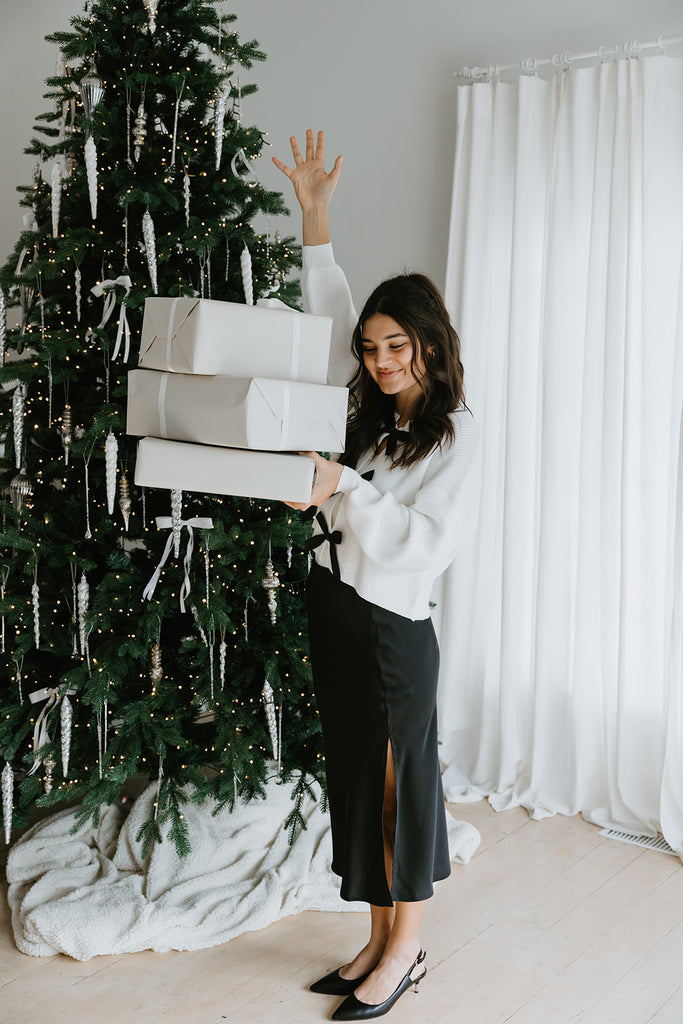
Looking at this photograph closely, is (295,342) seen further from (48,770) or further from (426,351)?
(48,770)

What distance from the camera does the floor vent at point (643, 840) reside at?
2650mm

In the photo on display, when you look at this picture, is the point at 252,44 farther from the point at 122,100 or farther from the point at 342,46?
the point at 342,46

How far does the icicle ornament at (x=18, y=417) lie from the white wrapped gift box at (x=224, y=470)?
72 centimetres

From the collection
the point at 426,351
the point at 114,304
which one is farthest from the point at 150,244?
the point at 426,351

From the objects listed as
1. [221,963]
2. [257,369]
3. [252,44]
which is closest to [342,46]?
[252,44]

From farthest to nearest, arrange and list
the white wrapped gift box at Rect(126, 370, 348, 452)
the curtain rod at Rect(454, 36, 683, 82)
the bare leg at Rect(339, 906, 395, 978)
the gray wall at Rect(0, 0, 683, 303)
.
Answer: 1. the gray wall at Rect(0, 0, 683, 303)
2. the curtain rod at Rect(454, 36, 683, 82)
3. the bare leg at Rect(339, 906, 395, 978)
4. the white wrapped gift box at Rect(126, 370, 348, 452)

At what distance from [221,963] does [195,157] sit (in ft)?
6.34

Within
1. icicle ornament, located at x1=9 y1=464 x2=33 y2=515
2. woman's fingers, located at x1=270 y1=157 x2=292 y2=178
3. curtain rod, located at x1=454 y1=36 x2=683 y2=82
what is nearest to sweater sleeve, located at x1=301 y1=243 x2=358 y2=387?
woman's fingers, located at x1=270 y1=157 x2=292 y2=178

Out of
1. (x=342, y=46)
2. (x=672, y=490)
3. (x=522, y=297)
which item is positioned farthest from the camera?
(x=342, y=46)

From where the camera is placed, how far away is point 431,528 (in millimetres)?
1698

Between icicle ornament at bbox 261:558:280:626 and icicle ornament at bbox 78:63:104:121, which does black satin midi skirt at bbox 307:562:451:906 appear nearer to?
icicle ornament at bbox 261:558:280:626

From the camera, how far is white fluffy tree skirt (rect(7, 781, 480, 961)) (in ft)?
6.97

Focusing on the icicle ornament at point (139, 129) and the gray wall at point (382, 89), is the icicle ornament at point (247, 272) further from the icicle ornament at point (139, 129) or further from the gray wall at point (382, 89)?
the gray wall at point (382, 89)

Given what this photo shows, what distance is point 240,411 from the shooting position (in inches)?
60.5
